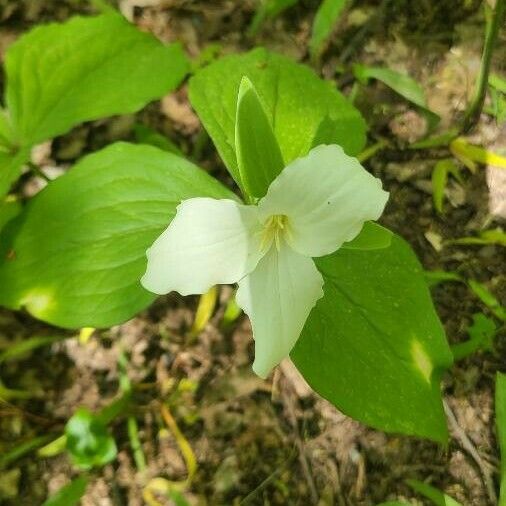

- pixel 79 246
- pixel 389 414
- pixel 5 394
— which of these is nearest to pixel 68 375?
pixel 5 394

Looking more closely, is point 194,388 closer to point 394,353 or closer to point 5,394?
point 5,394

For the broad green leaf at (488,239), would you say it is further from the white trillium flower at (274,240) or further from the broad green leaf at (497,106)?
the white trillium flower at (274,240)

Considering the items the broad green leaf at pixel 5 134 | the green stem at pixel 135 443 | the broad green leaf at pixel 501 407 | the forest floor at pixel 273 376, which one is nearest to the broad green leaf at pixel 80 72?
the broad green leaf at pixel 5 134

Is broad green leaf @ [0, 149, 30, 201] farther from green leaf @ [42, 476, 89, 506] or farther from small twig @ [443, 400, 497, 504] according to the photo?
small twig @ [443, 400, 497, 504]

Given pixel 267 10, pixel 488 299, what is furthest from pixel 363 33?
pixel 488 299

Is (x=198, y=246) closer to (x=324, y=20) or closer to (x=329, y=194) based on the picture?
(x=329, y=194)

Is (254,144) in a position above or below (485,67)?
above
